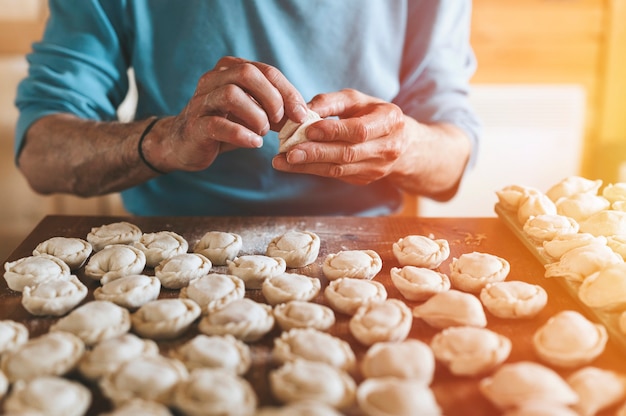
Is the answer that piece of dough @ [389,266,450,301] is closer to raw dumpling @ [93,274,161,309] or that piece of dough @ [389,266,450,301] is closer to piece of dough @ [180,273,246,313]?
piece of dough @ [180,273,246,313]

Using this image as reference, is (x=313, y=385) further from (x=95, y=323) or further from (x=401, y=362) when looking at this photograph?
(x=95, y=323)

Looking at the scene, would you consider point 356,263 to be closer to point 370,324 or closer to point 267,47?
point 370,324

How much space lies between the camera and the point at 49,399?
82 cm

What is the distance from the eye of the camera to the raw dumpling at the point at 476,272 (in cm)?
121

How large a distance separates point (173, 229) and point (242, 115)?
364 mm

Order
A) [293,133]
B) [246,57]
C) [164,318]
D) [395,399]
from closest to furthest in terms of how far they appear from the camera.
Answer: [395,399] < [164,318] < [293,133] < [246,57]

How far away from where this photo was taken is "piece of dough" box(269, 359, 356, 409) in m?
0.84

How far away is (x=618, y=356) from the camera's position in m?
0.99

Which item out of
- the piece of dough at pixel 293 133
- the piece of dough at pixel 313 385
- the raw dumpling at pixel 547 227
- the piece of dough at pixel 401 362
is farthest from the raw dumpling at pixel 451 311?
the piece of dough at pixel 293 133

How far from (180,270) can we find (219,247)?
13 centimetres

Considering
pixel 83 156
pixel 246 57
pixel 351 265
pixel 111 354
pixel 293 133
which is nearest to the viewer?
pixel 111 354

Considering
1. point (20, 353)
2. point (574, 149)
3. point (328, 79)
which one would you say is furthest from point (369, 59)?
point (574, 149)

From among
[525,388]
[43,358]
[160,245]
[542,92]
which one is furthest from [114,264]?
[542,92]

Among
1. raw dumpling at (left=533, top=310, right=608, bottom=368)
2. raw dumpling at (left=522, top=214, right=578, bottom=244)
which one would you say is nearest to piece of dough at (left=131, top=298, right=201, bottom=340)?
raw dumpling at (left=533, top=310, right=608, bottom=368)
